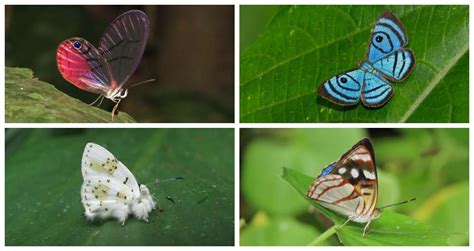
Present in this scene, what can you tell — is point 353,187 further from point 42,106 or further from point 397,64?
point 42,106

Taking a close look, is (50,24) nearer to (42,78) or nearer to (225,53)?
(42,78)

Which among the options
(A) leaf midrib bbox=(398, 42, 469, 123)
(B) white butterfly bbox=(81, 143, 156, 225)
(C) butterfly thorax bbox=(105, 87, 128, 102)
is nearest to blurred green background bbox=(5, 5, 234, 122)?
(C) butterfly thorax bbox=(105, 87, 128, 102)

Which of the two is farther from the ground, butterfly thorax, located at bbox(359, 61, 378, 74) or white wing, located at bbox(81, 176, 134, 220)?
butterfly thorax, located at bbox(359, 61, 378, 74)

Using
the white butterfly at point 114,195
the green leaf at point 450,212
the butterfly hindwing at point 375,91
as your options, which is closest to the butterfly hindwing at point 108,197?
the white butterfly at point 114,195

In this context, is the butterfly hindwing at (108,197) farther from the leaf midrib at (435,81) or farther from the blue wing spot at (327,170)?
the leaf midrib at (435,81)

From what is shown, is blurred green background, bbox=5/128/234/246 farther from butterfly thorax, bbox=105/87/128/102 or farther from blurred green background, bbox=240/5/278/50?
blurred green background, bbox=240/5/278/50

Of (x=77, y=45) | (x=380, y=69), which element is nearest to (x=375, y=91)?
(x=380, y=69)

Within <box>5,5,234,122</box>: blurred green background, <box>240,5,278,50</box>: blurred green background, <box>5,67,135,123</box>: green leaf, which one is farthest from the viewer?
<box>5,5,234,122</box>: blurred green background

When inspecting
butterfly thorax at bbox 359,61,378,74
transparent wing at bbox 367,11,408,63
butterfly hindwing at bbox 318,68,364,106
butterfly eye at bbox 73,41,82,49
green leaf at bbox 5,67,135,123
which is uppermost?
transparent wing at bbox 367,11,408,63

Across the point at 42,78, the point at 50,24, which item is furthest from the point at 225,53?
the point at 42,78
